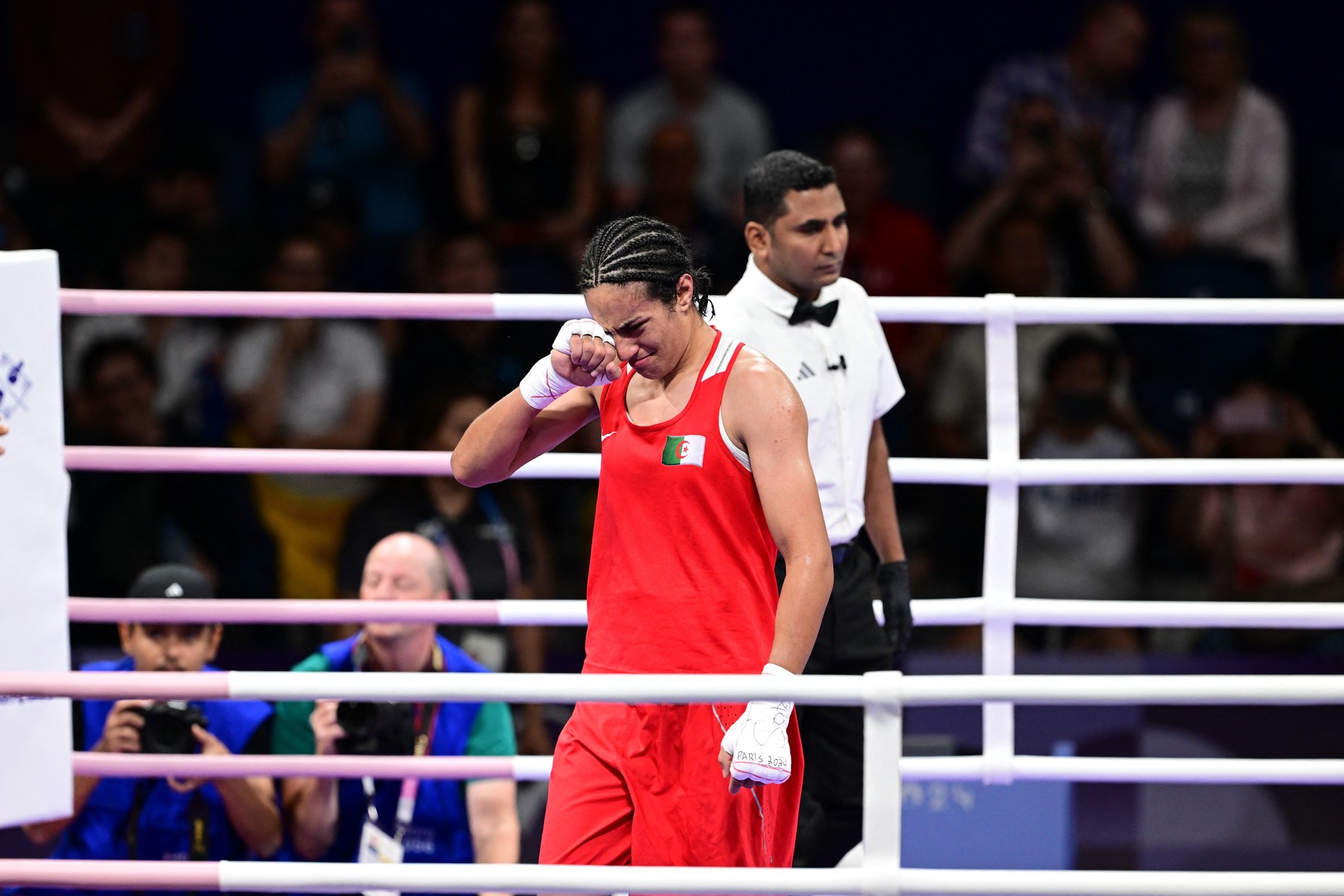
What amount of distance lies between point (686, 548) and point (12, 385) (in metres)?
1.43

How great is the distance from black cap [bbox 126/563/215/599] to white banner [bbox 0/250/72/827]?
635 mm

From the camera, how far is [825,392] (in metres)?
3.69

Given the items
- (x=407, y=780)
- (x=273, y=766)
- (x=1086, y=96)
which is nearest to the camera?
(x=273, y=766)

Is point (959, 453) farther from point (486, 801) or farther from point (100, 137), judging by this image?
point (100, 137)

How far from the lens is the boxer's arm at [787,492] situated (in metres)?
2.89

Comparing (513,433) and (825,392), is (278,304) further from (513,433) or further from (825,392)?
(825,392)

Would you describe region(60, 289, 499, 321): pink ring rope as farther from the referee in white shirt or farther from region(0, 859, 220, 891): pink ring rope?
region(0, 859, 220, 891): pink ring rope

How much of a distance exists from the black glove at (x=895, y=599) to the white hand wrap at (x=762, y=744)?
1044 mm

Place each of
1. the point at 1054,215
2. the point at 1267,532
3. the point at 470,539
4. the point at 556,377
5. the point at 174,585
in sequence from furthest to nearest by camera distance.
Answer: the point at 1054,215
the point at 1267,532
the point at 470,539
the point at 174,585
the point at 556,377

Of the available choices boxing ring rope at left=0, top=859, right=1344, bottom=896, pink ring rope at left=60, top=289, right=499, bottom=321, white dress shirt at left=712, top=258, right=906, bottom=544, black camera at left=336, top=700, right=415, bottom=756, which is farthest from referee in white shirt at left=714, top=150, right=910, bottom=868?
boxing ring rope at left=0, top=859, right=1344, bottom=896

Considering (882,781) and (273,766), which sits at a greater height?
(882,781)

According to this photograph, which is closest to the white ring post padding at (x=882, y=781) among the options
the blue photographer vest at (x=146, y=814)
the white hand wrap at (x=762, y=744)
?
the white hand wrap at (x=762, y=744)

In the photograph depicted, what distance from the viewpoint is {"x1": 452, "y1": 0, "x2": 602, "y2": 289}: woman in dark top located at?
6.77 metres

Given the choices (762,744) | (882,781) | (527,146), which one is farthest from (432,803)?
(527,146)
